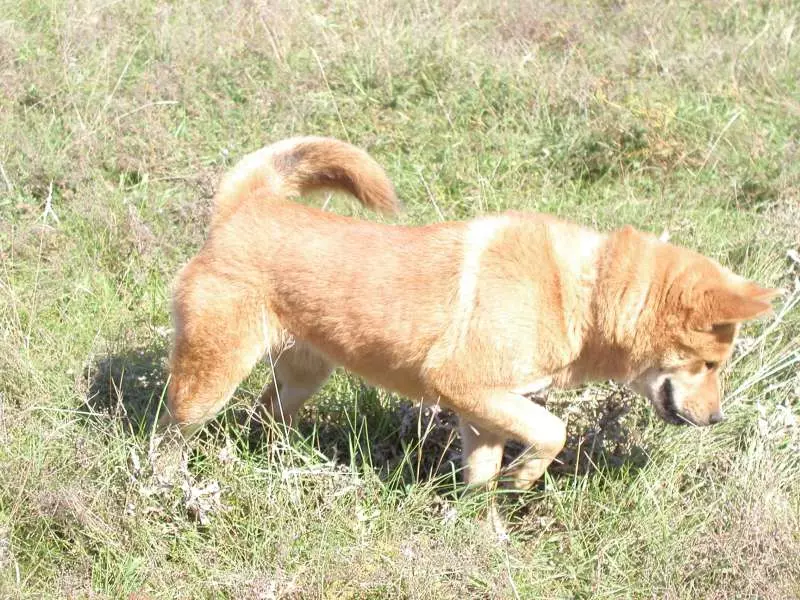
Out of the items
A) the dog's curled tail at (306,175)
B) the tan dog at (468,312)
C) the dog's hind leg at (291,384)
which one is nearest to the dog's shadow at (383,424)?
the dog's hind leg at (291,384)

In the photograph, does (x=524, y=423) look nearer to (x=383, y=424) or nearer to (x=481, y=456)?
(x=481, y=456)

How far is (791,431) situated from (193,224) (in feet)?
11.6

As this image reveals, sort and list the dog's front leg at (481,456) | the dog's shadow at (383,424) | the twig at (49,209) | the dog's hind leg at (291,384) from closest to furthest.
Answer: the dog's front leg at (481,456)
the dog's shadow at (383,424)
the dog's hind leg at (291,384)
the twig at (49,209)

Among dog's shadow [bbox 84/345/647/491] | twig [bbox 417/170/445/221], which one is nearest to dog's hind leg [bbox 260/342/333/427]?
dog's shadow [bbox 84/345/647/491]

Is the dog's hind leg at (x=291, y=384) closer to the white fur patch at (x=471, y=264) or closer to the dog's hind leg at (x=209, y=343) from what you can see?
the dog's hind leg at (x=209, y=343)

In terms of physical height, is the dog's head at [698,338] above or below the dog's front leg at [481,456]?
above

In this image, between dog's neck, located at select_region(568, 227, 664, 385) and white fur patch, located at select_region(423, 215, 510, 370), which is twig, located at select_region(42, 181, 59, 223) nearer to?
white fur patch, located at select_region(423, 215, 510, 370)

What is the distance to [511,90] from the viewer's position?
7418 mm

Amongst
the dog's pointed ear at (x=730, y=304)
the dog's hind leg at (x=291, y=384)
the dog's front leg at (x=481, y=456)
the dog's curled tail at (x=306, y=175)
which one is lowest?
the dog's front leg at (x=481, y=456)

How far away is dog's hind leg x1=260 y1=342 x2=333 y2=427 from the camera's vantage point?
485 cm

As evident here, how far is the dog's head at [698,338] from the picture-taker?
4070mm

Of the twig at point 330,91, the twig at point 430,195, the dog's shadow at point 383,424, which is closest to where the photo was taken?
the dog's shadow at point 383,424

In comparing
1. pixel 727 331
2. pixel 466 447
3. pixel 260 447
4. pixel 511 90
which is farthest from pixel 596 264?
pixel 511 90

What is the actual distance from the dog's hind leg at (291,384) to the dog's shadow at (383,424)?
0.12 m
